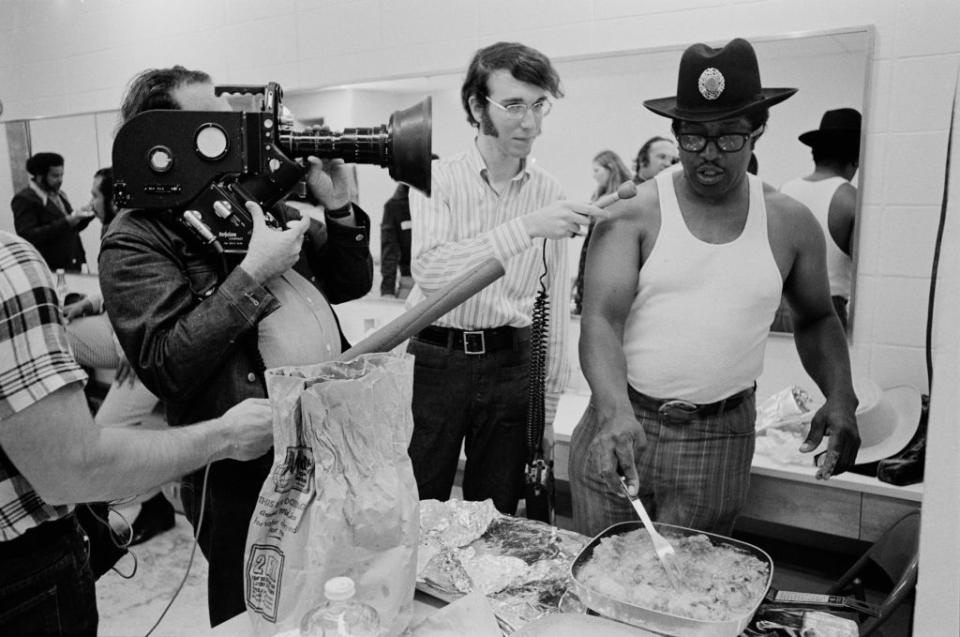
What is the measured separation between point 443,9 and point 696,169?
6.33 feet

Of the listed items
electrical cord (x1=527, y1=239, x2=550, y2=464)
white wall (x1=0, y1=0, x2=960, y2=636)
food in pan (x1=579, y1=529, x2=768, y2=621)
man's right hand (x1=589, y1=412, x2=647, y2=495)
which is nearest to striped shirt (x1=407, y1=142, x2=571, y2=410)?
electrical cord (x1=527, y1=239, x2=550, y2=464)

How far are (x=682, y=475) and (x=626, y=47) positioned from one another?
1.77 metres

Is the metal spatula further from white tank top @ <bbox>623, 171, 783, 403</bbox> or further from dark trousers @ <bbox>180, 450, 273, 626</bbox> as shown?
dark trousers @ <bbox>180, 450, 273, 626</bbox>

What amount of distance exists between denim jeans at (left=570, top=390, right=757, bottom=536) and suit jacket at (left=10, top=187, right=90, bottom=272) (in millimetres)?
3949

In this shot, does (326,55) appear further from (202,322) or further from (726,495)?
(726,495)

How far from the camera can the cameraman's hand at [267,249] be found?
1.37 m

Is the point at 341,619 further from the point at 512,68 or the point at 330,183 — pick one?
the point at 512,68

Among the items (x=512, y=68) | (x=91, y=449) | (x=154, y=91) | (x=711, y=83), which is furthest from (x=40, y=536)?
(x=512, y=68)

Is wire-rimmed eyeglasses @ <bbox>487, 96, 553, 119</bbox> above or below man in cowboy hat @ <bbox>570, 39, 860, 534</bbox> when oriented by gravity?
above

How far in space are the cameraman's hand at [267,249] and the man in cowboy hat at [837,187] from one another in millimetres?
1739

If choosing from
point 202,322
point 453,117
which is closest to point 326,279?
point 202,322

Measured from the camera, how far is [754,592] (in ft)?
3.36

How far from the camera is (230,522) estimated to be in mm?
1440

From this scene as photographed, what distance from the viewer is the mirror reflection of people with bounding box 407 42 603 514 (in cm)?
206
